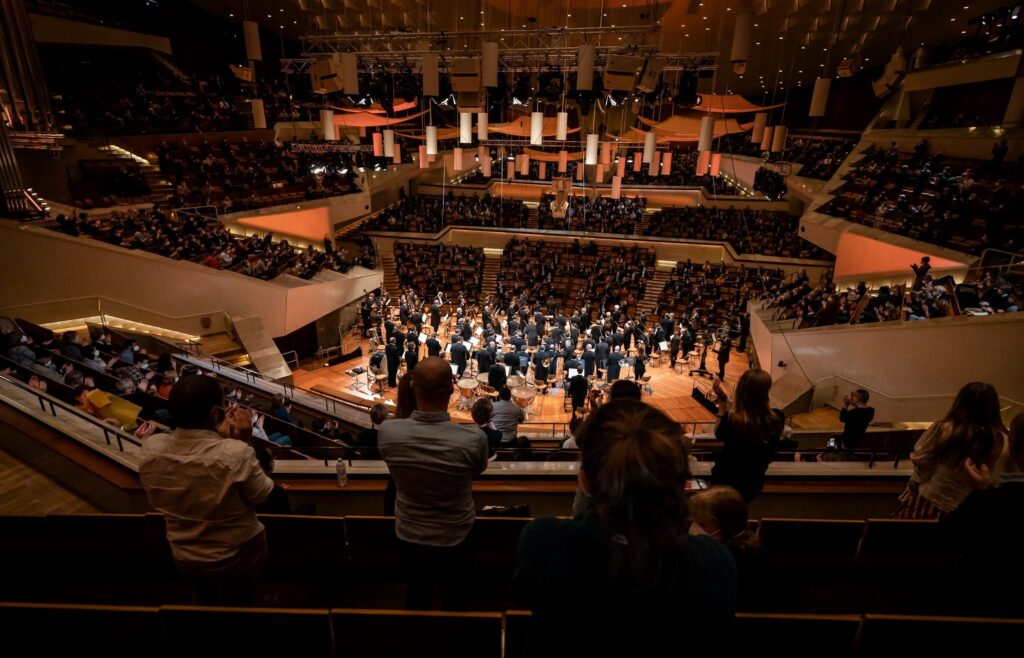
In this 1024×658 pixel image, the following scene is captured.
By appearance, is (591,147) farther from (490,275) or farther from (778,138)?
(490,275)

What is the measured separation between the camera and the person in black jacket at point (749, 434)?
2.35 meters

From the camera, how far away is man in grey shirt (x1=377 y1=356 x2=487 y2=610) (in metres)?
1.76

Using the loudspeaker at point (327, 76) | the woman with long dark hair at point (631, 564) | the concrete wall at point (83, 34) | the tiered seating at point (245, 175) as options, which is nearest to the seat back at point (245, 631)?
the woman with long dark hair at point (631, 564)

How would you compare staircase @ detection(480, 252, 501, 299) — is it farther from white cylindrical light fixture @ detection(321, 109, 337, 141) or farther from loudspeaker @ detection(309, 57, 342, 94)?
loudspeaker @ detection(309, 57, 342, 94)

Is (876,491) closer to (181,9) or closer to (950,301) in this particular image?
(950,301)

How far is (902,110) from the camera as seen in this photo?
53.4ft

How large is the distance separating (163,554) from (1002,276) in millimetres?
11490

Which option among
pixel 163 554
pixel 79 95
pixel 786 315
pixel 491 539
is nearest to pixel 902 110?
pixel 786 315

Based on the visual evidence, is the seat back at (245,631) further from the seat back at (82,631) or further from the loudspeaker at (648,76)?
the loudspeaker at (648,76)

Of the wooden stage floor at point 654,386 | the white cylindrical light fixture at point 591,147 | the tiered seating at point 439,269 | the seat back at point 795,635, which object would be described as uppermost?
the white cylindrical light fixture at point 591,147

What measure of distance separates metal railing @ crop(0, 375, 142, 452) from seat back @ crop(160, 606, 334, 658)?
230cm

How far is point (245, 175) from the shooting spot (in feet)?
52.6

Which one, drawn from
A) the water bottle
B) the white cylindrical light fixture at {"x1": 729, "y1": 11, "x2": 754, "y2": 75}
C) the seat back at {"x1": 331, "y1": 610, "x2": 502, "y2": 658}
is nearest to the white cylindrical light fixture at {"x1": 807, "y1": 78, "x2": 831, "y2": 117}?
the white cylindrical light fixture at {"x1": 729, "y1": 11, "x2": 754, "y2": 75}

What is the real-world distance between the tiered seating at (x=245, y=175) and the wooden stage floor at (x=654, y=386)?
5.85m
